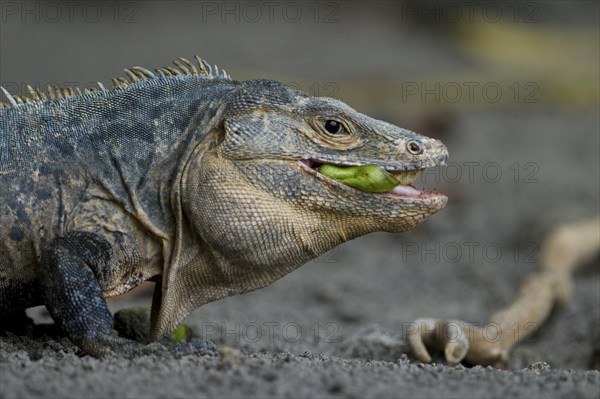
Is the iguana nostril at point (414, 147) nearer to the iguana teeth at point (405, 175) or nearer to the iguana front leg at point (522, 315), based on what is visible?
the iguana teeth at point (405, 175)

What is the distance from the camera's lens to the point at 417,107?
2119 cm

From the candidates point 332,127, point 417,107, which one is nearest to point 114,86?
point 332,127

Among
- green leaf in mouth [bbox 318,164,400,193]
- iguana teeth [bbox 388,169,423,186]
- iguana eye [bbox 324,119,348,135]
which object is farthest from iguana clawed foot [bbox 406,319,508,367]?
iguana eye [bbox 324,119,348,135]

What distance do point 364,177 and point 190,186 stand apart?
120cm

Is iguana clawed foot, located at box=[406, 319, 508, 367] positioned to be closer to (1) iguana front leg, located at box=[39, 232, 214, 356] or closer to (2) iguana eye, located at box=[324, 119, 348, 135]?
(2) iguana eye, located at box=[324, 119, 348, 135]

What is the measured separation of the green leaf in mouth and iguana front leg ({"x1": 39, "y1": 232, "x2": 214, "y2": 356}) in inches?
58.9

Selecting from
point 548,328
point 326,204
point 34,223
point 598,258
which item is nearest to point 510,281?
point 598,258

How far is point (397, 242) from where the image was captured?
1544 cm

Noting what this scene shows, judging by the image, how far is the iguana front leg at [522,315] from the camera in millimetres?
8375

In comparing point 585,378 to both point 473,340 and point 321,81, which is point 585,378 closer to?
point 473,340

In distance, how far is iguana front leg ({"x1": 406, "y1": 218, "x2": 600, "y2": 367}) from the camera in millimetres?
8375

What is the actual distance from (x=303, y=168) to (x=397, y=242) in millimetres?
8891

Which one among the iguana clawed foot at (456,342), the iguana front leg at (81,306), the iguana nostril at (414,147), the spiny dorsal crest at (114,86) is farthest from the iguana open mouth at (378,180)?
the iguana clawed foot at (456,342)

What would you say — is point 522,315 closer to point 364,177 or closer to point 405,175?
point 405,175
